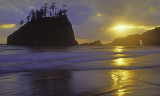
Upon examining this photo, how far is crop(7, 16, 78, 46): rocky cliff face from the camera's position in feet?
302

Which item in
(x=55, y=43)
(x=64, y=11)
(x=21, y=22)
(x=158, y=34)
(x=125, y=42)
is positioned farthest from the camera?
(x=125, y=42)

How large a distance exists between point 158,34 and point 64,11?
5801 centimetres

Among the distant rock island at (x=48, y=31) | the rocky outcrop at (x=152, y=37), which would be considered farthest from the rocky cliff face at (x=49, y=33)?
the rocky outcrop at (x=152, y=37)

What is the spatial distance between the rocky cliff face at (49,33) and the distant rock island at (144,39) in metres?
52.8

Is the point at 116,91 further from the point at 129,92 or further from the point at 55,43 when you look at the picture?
the point at 55,43

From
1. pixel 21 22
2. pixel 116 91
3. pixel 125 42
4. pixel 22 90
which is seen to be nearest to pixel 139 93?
pixel 116 91

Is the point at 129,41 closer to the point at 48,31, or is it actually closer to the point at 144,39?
the point at 144,39

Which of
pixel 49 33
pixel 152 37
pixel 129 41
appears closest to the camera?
pixel 49 33

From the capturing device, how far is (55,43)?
91.9 metres

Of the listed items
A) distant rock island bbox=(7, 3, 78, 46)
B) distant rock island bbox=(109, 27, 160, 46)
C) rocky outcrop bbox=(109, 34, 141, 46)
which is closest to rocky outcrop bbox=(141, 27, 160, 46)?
distant rock island bbox=(109, 27, 160, 46)

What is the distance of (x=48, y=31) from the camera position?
94062 millimetres

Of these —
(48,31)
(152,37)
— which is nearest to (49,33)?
(48,31)

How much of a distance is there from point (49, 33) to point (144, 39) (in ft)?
213

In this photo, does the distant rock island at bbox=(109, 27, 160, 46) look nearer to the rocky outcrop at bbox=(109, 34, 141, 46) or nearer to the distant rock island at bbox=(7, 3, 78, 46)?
the rocky outcrop at bbox=(109, 34, 141, 46)
